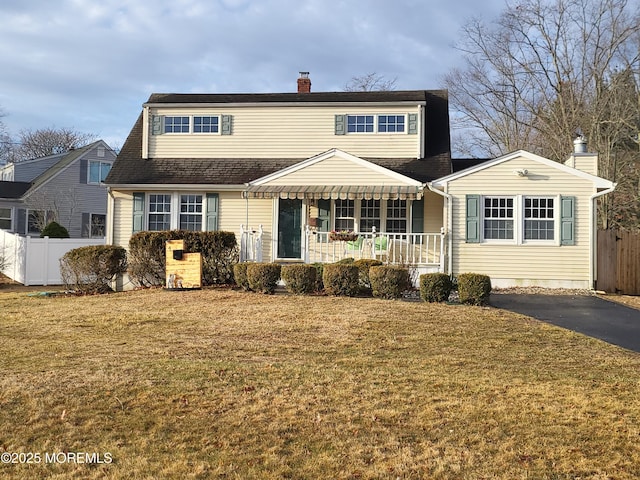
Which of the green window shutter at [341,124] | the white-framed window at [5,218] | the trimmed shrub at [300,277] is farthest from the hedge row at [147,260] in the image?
the white-framed window at [5,218]

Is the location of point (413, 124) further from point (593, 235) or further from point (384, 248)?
point (593, 235)

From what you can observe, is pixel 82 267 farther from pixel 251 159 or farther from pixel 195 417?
pixel 195 417

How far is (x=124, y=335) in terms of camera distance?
8625 mm

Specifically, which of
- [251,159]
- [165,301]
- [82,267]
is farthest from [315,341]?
[251,159]

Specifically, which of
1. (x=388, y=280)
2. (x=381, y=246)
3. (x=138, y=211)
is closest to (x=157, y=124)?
(x=138, y=211)

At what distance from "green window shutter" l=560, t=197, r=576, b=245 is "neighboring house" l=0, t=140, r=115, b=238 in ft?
79.1

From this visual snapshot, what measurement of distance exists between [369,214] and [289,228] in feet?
7.79

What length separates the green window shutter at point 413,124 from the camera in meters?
17.5

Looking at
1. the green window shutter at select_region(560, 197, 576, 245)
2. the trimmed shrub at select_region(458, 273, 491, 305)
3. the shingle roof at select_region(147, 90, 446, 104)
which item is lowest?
the trimmed shrub at select_region(458, 273, 491, 305)

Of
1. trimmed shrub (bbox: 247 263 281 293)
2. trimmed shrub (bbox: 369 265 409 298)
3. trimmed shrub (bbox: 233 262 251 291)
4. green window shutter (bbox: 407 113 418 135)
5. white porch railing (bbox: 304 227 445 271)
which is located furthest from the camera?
green window shutter (bbox: 407 113 418 135)

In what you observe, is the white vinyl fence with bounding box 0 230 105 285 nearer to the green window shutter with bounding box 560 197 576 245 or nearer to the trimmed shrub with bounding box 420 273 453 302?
the trimmed shrub with bounding box 420 273 453 302

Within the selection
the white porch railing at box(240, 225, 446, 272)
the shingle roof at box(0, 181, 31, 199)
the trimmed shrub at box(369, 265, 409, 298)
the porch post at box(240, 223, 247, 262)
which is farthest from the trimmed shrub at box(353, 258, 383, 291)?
the shingle roof at box(0, 181, 31, 199)

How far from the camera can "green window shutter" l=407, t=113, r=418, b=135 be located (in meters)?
17.5

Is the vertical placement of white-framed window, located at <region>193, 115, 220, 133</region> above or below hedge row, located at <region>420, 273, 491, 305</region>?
above
